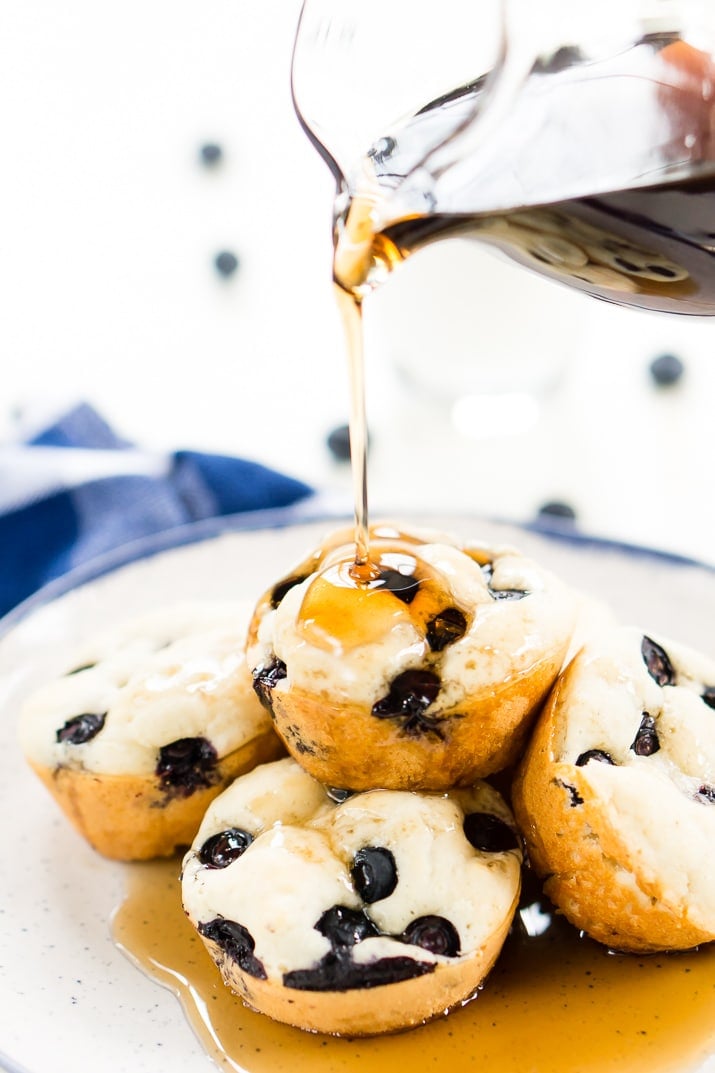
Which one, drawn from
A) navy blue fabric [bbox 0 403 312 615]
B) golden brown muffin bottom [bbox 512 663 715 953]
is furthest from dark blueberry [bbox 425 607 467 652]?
navy blue fabric [bbox 0 403 312 615]

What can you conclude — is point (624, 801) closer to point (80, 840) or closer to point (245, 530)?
point (80, 840)

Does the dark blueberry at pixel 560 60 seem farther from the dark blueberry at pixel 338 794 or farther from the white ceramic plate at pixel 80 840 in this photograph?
the white ceramic plate at pixel 80 840

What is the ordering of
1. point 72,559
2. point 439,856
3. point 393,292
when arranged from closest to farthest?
1. point 439,856
2. point 72,559
3. point 393,292

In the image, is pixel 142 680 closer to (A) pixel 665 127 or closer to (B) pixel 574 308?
(A) pixel 665 127

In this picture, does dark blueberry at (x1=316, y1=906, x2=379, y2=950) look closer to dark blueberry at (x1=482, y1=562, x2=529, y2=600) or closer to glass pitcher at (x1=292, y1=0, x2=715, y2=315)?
dark blueberry at (x1=482, y1=562, x2=529, y2=600)

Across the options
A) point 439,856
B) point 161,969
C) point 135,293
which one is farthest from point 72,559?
point 135,293

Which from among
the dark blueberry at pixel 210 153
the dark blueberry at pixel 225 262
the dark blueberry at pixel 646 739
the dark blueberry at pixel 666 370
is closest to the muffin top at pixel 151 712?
the dark blueberry at pixel 646 739

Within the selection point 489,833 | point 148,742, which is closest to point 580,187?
point 489,833
